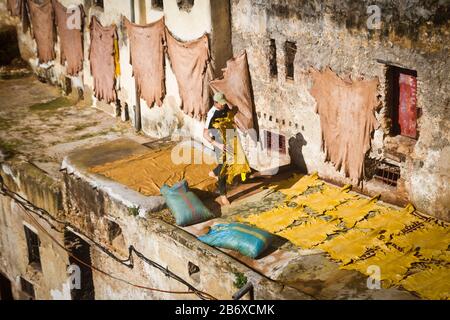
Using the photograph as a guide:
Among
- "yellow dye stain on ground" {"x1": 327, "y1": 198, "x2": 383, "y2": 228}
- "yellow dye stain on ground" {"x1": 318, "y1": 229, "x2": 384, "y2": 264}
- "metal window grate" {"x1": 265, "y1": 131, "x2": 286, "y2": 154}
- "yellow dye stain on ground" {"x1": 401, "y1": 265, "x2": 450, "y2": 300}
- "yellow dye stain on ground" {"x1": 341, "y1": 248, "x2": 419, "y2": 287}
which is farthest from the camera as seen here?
"metal window grate" {"x1": 265, "y1": 131, "x2": 286, "y2": 154}

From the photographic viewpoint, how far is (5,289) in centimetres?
2128

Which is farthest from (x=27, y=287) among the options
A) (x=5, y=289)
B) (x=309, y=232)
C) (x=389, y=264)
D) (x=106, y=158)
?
(x=389, y=264)

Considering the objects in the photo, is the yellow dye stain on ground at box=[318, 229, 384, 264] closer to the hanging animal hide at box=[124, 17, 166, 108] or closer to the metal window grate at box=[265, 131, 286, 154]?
the metal window grate at box=[265, 131, 286, 154]

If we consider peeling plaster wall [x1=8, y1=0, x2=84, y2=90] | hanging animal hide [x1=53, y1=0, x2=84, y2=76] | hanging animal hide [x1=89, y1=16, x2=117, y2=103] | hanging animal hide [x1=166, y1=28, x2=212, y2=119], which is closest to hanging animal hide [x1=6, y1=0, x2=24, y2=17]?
peeling plaster wall [x1=8, y1=0, x2=84, y2=90]

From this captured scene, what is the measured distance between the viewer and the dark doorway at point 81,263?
17172mm

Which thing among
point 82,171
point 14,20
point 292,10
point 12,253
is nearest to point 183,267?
point 82,171

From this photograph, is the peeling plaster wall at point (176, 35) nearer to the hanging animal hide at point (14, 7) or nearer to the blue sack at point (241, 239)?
the hanging animal hide at point (14, 7)

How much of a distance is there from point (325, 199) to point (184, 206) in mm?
2656

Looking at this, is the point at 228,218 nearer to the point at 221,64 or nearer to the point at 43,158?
the point at 221,64

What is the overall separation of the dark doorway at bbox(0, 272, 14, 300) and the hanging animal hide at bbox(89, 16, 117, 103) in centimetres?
585

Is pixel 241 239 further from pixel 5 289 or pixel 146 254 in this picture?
pixel 5 289

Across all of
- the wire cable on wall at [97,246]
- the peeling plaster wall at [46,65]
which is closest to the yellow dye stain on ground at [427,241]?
the wire cable on wall at [97,246]

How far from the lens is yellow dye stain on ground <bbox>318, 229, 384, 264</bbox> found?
12172 millimetres

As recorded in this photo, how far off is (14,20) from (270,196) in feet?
43.6
